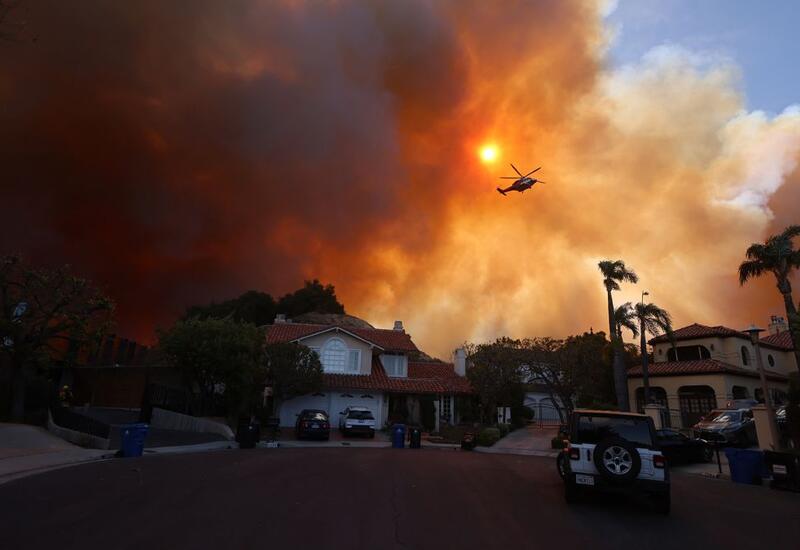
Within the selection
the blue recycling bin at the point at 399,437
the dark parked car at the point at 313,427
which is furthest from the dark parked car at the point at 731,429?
the dark parked car at the point at 313,427

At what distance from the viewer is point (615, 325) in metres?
33.8

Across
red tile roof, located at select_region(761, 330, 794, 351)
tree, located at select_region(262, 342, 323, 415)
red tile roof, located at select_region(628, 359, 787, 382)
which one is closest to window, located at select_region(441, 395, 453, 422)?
tree, located at select_region(262, 342, 323, 415)

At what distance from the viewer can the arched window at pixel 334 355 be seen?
111 ft

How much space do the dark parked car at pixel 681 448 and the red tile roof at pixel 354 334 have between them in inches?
794

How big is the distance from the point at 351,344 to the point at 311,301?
40.1 meters

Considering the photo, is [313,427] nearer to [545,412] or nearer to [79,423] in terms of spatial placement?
[79,423]

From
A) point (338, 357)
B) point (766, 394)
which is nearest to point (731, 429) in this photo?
point (766, 394)

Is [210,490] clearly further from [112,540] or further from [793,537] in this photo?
[793,537]

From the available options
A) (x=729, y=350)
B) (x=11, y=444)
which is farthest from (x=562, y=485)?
(x=729, y=350)

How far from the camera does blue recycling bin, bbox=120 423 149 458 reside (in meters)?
15.7

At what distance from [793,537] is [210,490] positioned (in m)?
10.7

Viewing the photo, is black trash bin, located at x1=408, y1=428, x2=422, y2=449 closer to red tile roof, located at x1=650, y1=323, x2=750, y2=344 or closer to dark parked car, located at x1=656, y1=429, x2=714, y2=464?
dark parked car, located at x1=656, y1=429, x2=714, y2=464

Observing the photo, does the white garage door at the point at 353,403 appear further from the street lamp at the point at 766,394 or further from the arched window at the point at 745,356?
the arched window at the point at 745,356

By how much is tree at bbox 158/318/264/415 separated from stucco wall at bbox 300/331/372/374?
322 inches
